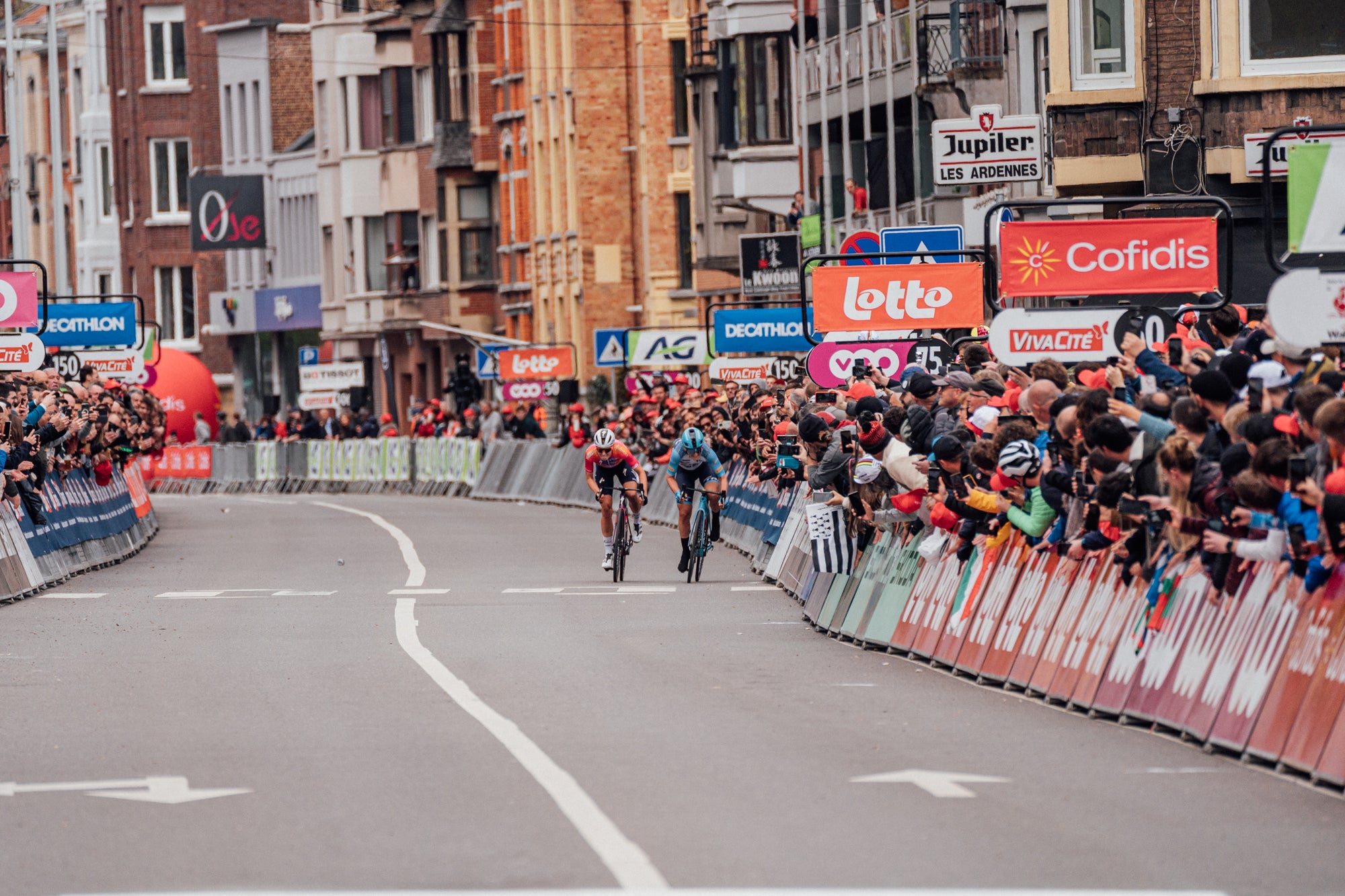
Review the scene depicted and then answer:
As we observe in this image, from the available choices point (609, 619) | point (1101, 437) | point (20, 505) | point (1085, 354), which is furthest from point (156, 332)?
point (1101, 437)

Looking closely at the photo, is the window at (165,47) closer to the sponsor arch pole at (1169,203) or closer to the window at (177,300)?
the window at (177,300)

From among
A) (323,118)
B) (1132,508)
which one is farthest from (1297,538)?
(323,118)

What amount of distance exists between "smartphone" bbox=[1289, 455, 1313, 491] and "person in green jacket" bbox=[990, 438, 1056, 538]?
3659mm

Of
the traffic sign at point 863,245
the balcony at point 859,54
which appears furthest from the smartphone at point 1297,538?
the balcony at point 859,54

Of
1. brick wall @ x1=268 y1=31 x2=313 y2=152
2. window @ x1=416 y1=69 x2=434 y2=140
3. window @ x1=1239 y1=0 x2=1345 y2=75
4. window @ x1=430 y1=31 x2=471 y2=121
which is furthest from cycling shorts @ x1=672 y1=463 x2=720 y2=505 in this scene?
brick wall @ x1=268 y1=31 x2=313 y2=152

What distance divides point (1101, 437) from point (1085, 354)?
446cm

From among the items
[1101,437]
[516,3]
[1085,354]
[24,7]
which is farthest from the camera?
[24,7]

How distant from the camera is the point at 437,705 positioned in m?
15.0

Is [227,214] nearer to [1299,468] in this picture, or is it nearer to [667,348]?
[667,348]

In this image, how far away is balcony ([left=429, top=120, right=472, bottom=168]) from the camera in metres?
74.1

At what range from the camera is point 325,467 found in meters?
64.4

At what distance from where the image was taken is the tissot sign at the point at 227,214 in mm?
82125

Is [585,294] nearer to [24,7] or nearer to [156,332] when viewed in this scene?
[156,332]

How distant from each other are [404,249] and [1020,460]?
62847mm
